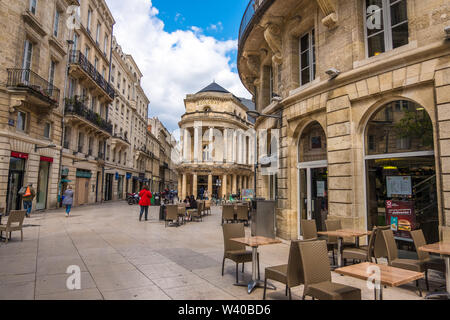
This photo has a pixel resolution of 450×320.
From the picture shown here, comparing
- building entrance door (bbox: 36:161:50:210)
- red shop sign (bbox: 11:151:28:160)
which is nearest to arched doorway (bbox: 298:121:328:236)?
red shop sign (bbox: 11:151:28:160)

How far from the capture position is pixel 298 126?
376 inches

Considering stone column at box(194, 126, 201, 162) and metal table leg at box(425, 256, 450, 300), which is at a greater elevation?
stone column at box(194, 126, 201, 162)

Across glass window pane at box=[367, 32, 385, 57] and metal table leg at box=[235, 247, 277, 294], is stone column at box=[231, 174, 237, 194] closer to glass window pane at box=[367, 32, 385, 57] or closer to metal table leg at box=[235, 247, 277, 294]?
glass window pane at box=[367, 32, 385, 57]

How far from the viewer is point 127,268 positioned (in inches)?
223

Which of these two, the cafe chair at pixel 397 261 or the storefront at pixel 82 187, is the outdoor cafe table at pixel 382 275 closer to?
the cafe chair at pixel 397 261

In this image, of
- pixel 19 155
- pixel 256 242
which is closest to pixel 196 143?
pixel 19 155

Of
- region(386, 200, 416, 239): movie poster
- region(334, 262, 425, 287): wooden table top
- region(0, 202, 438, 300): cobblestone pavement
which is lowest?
region(0, 202, 438, 300): cobblestone pavement

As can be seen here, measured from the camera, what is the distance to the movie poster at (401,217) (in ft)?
21.2

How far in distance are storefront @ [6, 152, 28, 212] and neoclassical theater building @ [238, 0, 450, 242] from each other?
1401 centimetres

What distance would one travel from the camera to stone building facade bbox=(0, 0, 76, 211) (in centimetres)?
1423

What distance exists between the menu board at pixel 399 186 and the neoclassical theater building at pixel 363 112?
0.9 inches

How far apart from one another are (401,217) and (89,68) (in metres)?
23.9

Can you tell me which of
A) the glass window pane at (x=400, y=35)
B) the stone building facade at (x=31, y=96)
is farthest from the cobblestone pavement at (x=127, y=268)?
the stone building facade at (x=31, y=96)

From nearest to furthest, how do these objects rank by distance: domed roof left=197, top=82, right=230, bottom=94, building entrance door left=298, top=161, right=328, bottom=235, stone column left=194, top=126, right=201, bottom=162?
building entrance door left=298, top=161, right=328, bottom=235
stone column left=194, top=126, right=201, bottom=162
domed roof left=197, top=82, right=230, bottom=94
